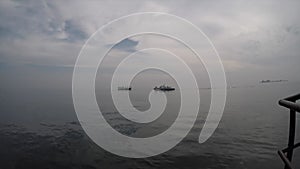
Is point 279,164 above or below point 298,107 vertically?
below

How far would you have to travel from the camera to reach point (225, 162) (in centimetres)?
1531

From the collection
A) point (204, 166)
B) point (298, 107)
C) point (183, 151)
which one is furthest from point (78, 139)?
point (298, 107)

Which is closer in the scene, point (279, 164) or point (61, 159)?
point (279, 164)

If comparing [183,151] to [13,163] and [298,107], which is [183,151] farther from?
[298,107]

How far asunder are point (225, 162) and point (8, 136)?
2140cm

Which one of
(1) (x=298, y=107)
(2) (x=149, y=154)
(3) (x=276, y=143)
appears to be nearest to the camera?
(1) (x=298, y=107)

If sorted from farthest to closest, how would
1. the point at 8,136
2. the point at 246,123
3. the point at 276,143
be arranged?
the point at 246,123 < the point at 8,136 < the point at 276,143

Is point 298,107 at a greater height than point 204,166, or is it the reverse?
point 298,107

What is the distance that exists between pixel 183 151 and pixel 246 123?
1552 cm

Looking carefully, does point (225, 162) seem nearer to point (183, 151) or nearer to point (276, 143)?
point (183, 151)

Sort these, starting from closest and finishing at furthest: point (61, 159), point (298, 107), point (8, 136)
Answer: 1. point (298, 107)
2. point (61, 159)
3. point (8, 136)

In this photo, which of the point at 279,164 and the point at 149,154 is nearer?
the point at 279,164

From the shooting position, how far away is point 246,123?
29406 millimetres

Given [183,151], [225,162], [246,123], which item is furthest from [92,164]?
[246,123]
